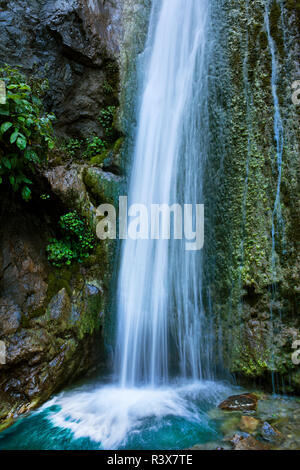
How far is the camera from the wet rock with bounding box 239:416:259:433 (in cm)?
279

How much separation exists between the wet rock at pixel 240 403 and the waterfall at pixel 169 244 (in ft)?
2.20

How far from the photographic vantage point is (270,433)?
8.79ft

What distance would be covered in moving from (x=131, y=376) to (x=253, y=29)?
559cm

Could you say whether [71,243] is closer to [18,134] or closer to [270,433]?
[18,134]

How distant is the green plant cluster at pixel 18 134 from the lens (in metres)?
3.36

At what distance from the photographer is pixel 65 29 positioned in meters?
5.74

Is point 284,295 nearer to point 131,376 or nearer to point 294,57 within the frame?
point 131,376

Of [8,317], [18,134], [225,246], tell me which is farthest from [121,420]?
[18,134]

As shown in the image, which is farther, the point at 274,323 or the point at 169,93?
the point at 169,93

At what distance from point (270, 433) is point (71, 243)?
3.55 metres

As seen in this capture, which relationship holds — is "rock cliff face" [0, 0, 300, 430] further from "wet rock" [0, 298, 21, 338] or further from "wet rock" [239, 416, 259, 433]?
"wet rock" [239, 416, 259, 433]

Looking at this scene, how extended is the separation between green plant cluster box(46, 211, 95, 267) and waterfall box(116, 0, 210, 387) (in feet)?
2.12

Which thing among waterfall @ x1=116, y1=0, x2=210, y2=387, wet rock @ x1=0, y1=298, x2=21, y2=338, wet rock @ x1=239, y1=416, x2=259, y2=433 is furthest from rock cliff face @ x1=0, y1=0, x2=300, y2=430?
wet rock @ x1=239, y1=416, x2=259, y2=433

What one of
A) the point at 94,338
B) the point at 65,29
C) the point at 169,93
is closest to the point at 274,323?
the point at 94,338
